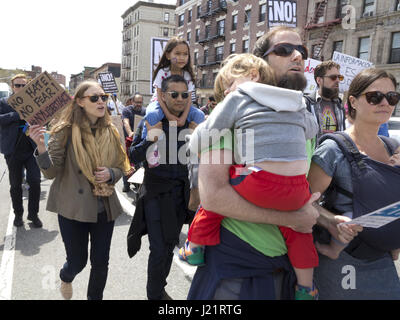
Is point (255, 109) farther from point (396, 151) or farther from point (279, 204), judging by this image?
point (396, 151)

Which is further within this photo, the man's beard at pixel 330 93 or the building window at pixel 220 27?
the building window at pixel 220 27

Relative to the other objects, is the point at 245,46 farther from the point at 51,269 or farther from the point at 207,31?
the point at 51,269

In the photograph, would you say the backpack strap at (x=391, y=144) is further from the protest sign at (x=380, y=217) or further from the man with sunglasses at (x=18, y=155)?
the man with sunglasses at (x=18, y=155)

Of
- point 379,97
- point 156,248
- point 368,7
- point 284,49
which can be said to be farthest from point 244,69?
point 368,7

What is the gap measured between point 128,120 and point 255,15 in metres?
27.5

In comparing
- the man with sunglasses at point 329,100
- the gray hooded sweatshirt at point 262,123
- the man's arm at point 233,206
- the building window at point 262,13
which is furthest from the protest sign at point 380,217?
the building window at point 262,13

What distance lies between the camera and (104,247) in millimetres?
2900

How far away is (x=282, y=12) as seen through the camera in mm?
8680

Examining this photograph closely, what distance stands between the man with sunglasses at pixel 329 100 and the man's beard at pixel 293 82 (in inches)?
90.5

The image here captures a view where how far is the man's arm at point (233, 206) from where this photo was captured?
58.1 inches

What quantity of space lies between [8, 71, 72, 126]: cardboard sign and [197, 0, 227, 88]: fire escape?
34281mm

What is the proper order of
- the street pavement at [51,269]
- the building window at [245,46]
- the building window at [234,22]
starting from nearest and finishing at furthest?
the street pavement at [51,269]
the building window at [245,46]
the building window at [234,22]

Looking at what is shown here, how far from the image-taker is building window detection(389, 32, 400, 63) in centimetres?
2050

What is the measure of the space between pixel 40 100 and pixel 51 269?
204 cm
